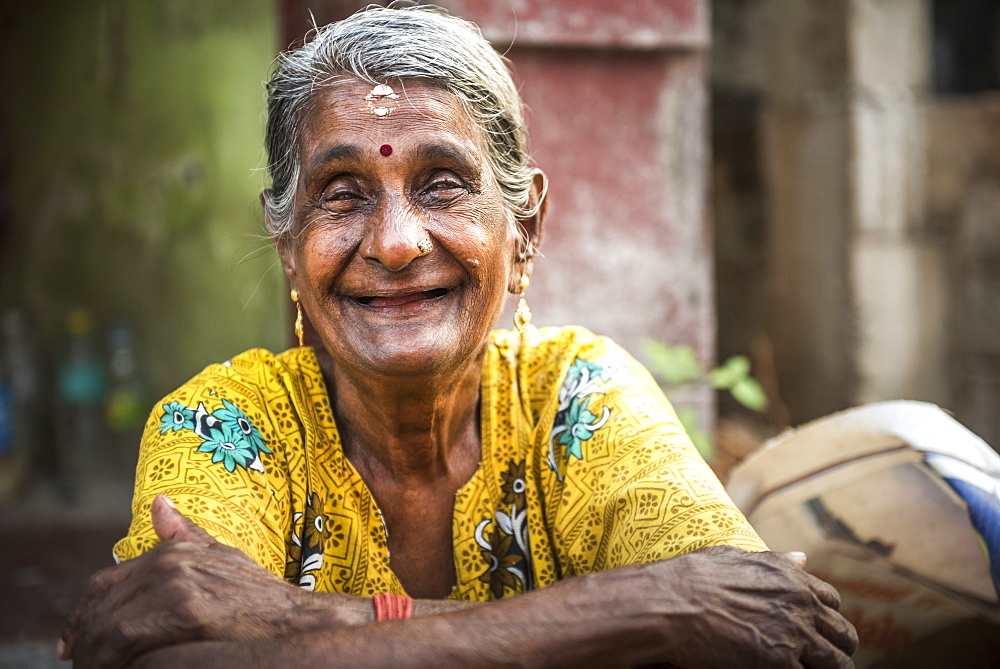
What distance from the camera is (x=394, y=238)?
1800 millimetres

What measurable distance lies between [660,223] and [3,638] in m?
2.90

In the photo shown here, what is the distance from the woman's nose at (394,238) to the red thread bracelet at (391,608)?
0.65 metres

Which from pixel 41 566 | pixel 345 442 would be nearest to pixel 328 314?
pixel 345 442

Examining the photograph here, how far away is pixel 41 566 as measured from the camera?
4.00 meters

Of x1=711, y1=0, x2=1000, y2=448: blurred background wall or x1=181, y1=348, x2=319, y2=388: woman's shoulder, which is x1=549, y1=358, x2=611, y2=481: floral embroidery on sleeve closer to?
x1=181, y1=348, x2=319, y2=388: woman's shoulder

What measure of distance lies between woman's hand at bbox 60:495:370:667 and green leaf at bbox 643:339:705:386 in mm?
1993

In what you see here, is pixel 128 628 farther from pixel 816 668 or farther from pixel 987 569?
pixel 987 569

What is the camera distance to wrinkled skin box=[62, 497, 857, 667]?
4.76 feet

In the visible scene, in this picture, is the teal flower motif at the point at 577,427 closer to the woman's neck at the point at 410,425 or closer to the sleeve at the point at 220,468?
the woman's neck at the point at 410,425

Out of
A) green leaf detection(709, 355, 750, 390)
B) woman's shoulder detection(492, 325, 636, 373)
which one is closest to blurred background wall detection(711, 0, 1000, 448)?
green leaf detection(709, 355, 750, 390)

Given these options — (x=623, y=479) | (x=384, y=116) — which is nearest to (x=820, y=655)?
(x=623, y=479)

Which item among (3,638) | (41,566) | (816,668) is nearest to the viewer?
(816,668)

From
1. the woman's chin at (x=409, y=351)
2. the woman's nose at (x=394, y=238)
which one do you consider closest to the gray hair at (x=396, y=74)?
the woman's nose at (x=394, y=238)

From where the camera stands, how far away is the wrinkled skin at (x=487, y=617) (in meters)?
1.45
